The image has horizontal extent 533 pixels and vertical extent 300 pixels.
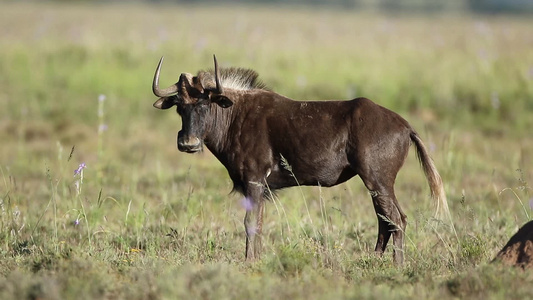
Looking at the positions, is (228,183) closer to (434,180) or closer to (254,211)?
(254,211)

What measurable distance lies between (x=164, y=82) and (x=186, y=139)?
982cm

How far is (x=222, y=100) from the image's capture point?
7.43 metres

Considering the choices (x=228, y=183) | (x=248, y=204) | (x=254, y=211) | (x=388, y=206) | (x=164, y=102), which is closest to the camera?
(x=388, y=206)

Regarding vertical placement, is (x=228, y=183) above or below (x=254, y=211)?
below

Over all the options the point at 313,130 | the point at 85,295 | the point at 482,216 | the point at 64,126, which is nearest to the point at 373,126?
the point at 313,130

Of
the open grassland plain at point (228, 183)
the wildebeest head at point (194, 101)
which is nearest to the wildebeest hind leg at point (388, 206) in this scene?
the open grassland plain at point (228, 183)

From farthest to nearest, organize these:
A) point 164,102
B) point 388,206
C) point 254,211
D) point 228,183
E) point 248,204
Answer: point 228,183
point 164,102
point 254,211
point 248,204
point 388,206

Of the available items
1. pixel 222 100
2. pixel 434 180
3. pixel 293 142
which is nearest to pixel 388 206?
pixel 434 180

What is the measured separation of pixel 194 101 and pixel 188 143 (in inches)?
17.9

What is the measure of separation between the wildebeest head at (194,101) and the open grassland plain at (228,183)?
2.59 ft

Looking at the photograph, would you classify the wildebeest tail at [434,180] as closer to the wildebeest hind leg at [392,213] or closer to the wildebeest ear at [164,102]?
the wildebeest hind leg at [392,213]

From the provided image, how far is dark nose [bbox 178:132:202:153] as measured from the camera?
731 centimetres

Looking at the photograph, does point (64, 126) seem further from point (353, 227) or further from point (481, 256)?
point (481, 256)

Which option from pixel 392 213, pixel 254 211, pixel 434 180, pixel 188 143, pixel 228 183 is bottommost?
pixel 228 183
